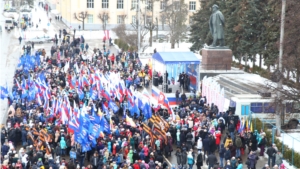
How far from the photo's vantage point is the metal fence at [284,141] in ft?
79.2

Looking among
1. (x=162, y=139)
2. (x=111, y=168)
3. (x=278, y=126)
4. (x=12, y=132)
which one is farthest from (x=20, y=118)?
(x=278, y=126)

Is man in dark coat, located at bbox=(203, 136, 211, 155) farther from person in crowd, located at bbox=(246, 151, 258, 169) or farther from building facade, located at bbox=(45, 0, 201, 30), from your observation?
building facade, located at bbox=(45, 0, 201, 30)

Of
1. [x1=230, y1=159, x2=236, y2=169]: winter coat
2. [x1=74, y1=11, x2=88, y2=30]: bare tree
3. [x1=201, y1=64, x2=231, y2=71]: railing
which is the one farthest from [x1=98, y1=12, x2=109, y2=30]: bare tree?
[x1=230, y1=159, x2=236, y2=169]: winter coat

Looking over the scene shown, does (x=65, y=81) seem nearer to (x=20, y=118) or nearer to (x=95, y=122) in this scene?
(x=20, y=118)

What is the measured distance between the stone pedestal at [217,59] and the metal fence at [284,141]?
426 inches

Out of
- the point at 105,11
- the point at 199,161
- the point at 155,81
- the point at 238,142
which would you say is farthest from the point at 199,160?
the point at 105,11

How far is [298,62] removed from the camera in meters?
28.1

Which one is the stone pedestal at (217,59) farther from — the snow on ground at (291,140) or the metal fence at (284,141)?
the snow on ground at (291,140)

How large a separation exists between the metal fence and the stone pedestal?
10.8 m

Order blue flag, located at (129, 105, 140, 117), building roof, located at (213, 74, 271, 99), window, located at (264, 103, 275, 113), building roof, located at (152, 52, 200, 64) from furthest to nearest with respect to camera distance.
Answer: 1. building roof, located at (152, 52, 200, 64)
2. building roof, located at (213, 74, 271, 99)
3. blue flag, located at (129, 105, 140, 117)
4. window, located at (264, 103, 275, 113)

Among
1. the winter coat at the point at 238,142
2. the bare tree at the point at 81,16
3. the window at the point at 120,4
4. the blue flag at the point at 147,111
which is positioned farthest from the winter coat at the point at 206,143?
the window at the point at 120,4

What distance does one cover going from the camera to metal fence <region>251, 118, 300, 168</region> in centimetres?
2413

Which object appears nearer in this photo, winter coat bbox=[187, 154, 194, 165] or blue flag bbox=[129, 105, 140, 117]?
winter coat bbox=[187, 154, 194, 165]

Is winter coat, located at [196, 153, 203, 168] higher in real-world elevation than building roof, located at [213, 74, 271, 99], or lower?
lower
